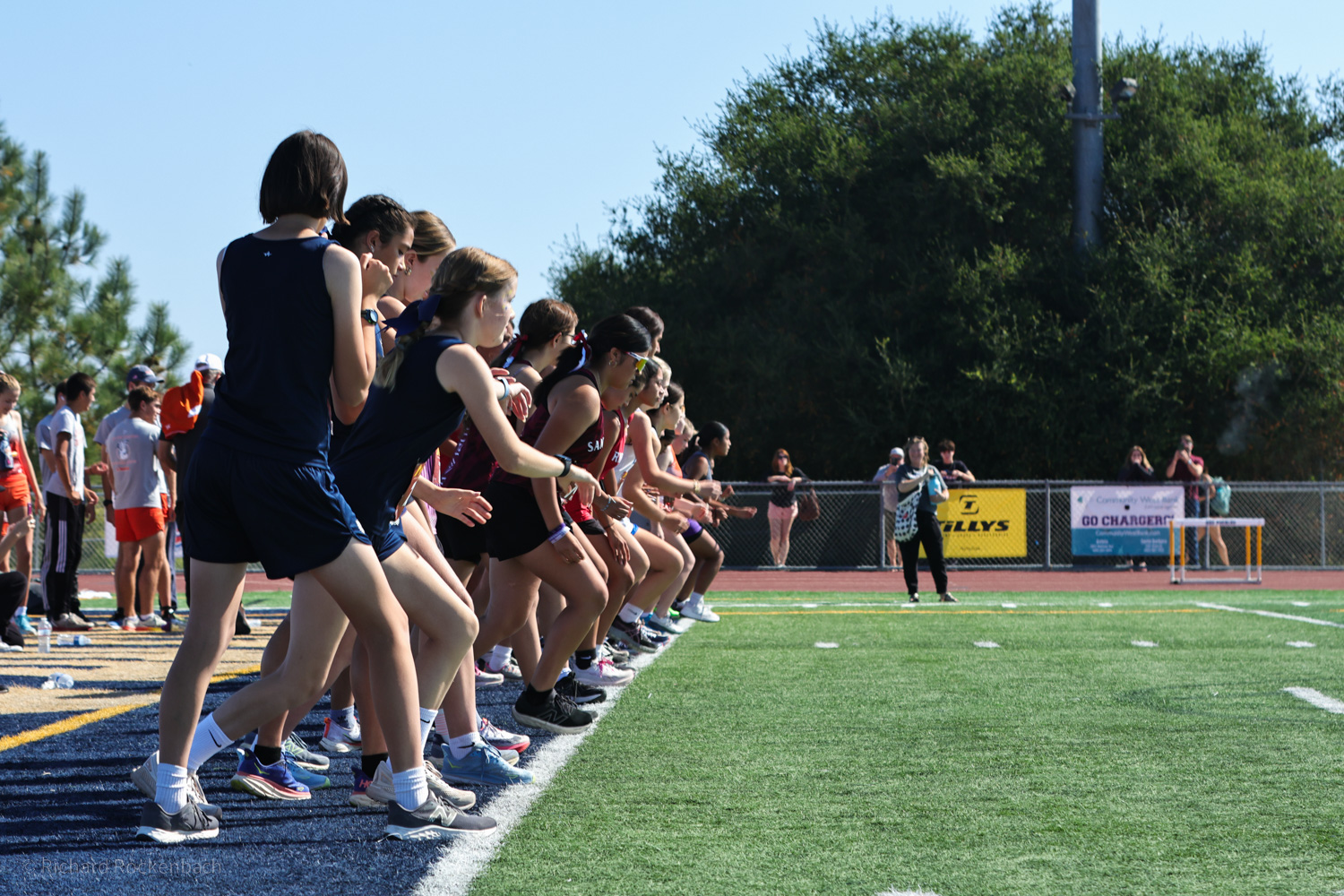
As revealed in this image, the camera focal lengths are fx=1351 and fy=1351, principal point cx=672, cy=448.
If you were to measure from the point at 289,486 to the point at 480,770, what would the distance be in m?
1.50

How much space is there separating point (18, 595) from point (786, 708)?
5214 millimetres

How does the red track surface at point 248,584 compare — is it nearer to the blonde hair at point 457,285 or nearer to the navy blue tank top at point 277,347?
the blonde hair at point 457,285

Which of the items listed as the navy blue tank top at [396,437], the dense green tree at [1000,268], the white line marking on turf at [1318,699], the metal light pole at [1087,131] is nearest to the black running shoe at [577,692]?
the navy blue tank top at [396,437]

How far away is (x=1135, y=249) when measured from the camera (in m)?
27.4

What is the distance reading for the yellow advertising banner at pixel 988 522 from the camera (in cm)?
2175

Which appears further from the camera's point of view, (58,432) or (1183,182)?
(1183,182)

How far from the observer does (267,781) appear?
4379 millimetres

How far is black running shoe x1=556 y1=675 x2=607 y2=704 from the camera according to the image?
21.5 feet

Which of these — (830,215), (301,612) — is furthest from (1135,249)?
(301,612)

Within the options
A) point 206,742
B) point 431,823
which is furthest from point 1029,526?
point 206,742

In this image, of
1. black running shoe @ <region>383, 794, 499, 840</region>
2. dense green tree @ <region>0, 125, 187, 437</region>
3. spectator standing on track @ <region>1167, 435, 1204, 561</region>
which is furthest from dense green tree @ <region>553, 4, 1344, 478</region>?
black running shoe @ <region>383, 794, 499, 840</region>

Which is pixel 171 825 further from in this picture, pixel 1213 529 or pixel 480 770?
pixel 1213 529

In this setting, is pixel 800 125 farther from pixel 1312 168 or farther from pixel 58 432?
pixel 58 432

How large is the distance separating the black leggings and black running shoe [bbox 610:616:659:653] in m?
5.48
